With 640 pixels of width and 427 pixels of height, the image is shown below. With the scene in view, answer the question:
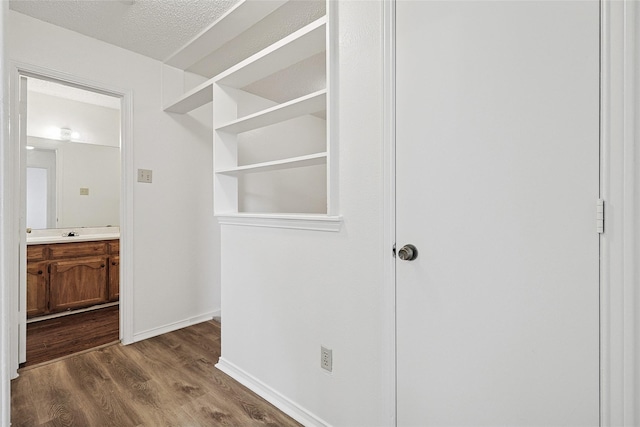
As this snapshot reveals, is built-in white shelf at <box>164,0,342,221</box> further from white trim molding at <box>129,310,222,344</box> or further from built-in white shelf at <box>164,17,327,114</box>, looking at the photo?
white trim molding at <box>129,310,222,344</box>

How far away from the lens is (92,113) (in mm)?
4008

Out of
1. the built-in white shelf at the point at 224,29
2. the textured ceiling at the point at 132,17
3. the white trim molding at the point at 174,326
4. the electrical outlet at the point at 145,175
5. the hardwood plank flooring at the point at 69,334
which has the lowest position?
the hardwood plank flooring at the point at 69,334

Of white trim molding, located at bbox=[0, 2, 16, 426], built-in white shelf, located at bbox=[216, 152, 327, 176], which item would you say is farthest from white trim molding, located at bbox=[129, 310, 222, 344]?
white trim molding, located at bbox=[0, 2, 16, 426]

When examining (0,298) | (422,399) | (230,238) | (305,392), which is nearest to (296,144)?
(230,238)

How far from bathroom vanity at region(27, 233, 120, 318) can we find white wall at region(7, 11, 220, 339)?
1.26 meters

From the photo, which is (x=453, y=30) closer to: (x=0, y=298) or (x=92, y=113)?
(x=0, y=298)

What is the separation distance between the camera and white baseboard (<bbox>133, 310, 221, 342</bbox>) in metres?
2.68

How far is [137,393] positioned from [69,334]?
58.7 inches

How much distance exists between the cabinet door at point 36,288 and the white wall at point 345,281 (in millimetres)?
2747

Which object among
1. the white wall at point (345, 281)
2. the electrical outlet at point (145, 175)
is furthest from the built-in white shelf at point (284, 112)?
the electrical outlet at point (145, 175)

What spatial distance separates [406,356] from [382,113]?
0.98m

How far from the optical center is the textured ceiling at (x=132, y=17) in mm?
2020

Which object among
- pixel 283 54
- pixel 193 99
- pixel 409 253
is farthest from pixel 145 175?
pixel 409 253

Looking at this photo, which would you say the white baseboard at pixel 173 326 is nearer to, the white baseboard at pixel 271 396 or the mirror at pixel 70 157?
the white baseboard at pixel 271 396
